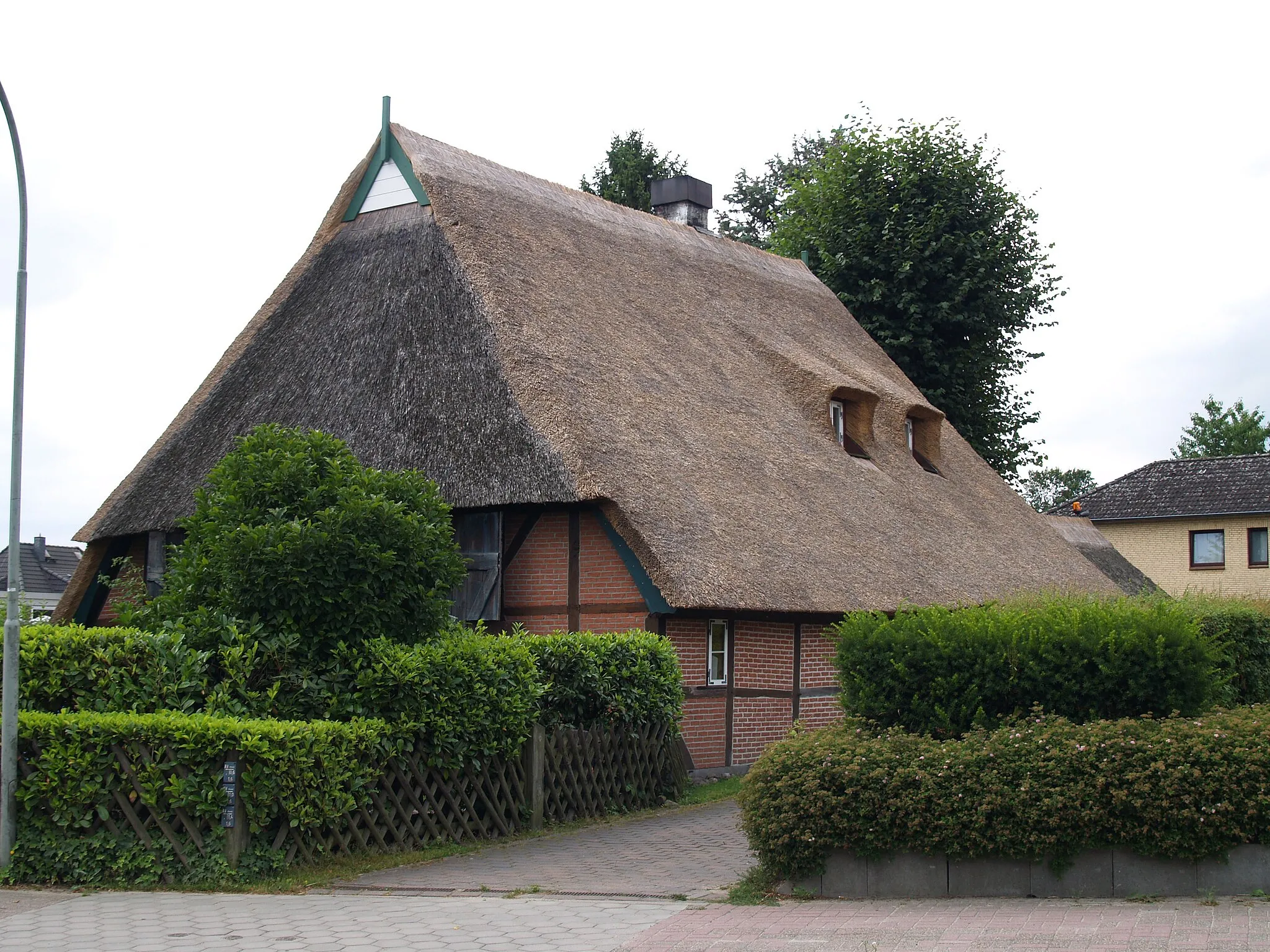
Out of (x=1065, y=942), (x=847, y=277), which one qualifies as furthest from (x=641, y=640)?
(x=847, y=277)

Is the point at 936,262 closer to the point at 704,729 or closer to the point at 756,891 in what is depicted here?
the point at 704,729

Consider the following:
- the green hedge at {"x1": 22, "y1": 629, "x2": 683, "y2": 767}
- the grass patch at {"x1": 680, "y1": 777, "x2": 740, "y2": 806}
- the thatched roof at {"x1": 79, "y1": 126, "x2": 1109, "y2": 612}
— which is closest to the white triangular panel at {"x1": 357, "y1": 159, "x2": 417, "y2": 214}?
the thatched roof at {"x1": 79, "y1": 126, "x2": 1109, "y2": 612}

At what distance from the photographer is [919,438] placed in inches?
1047

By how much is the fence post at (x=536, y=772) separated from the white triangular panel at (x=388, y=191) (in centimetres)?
1082

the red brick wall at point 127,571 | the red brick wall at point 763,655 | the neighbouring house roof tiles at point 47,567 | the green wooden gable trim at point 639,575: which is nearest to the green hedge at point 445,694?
the green wooden gable trim at point 639,575

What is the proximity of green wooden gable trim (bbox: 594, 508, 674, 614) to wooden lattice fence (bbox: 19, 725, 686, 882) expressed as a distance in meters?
1.42

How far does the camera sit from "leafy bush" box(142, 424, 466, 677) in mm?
11781

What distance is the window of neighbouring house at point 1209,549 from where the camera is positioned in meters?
39.9

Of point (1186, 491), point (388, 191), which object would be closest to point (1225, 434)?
point (1186, 491)

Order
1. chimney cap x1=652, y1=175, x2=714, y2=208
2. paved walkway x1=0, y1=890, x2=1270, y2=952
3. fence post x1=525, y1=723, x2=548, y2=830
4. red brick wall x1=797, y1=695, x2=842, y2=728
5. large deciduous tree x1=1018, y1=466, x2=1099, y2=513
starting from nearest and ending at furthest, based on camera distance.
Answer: paved walkway x1=0, y1=890, x2=1270, y2=952
fence post x1=525, y1=723, x2=548, y2=830
red brick wall x1=797, y1=695, x2=842, y2=728
chimney cap x1=652, y1=175, x2=714, y2=208
large deciduous tree x1=1018, y1=466, x2=1099, y2=513

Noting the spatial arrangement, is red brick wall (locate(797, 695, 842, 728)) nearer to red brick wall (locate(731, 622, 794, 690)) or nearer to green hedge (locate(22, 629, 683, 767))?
red brick wall (locate(731, 622, 794, 690))

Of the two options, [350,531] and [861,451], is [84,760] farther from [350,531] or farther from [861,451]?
[861,451]

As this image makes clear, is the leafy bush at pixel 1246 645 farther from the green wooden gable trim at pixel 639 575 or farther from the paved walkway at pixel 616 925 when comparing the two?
the paved walkway at pixel 616 925

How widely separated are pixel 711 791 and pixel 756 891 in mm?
6249
